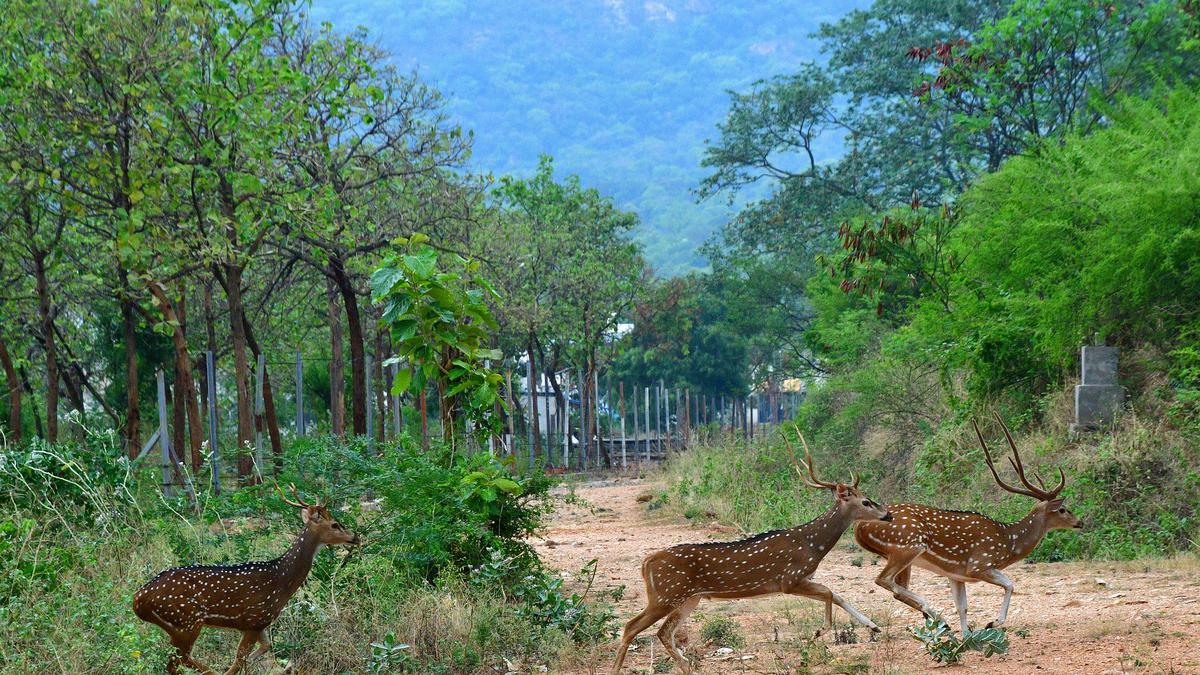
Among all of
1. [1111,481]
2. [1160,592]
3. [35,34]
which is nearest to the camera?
[1160,592]

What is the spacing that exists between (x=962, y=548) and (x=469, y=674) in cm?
341

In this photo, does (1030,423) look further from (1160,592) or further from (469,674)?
(469,674)

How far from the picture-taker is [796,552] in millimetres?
7758

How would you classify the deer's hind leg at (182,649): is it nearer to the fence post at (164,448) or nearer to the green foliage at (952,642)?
the green foliage at (952,642)

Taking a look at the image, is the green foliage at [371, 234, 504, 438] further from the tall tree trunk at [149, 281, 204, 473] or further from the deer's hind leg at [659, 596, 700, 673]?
the tall tree trunk at [149, 281, 204, 473]

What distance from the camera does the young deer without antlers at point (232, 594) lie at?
7.23 m

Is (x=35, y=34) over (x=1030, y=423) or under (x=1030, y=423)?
over

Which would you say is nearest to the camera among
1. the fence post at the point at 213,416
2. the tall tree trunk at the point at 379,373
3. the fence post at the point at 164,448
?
the fence post at the point at 164,448

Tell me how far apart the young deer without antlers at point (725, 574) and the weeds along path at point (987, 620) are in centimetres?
54

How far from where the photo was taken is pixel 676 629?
7.84 meters

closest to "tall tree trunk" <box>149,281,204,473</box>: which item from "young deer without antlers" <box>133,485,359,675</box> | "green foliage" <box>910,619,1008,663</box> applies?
"young deer without antlers" <box>133,485,359,675</box>

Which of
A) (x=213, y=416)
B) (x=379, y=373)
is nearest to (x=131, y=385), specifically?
(x=213, y=416)

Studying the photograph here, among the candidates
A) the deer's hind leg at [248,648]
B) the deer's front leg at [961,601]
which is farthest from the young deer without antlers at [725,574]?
the deer's hind leg at [248,648]

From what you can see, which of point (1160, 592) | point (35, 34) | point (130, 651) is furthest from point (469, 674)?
point (35, 34)
